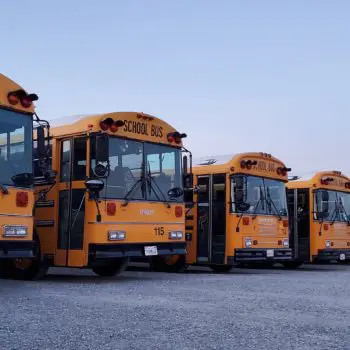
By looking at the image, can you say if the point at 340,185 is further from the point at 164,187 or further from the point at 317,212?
the point at 164,187

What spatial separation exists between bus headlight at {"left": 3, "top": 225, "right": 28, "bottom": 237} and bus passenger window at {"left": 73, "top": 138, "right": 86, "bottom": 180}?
1729 mm

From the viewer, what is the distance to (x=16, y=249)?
26.3ft

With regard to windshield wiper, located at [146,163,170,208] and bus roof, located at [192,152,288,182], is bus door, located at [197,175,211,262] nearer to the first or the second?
bus roof, located at [192,152,288,182]

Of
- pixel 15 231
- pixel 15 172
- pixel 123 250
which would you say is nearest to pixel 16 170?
pixel 15 172

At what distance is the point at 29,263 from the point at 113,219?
1.62 metres

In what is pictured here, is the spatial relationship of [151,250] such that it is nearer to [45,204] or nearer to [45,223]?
[45,223]

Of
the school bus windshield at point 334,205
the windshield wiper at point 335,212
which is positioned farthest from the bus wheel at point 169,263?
the windshield wiper at point 335,212

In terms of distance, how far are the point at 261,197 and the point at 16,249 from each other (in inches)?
262

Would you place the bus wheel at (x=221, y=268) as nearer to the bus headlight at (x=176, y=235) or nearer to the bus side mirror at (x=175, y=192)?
the bus headlight at (x=176, y=235)

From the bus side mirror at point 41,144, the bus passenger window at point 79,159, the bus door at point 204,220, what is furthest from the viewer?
the bus door at point 204,220

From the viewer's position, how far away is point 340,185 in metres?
16.1

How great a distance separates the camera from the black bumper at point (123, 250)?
9422 mm

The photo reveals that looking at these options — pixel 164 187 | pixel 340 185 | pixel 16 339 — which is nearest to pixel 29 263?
pixel 164 187

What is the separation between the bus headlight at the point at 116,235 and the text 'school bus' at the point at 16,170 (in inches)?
56.7
